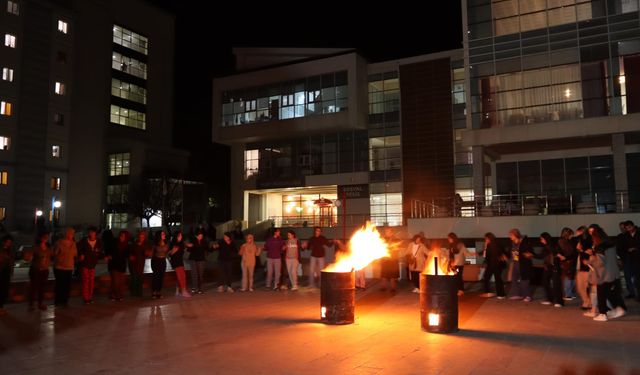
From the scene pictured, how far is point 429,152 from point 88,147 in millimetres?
32173

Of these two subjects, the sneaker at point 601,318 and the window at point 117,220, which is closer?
the sneaker at point 601,318

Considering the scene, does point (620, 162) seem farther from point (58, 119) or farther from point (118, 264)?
point (58, 119)

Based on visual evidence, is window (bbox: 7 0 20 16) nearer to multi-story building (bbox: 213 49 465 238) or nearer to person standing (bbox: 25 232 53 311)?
multi-story building (bbox: 213 49 465 238)

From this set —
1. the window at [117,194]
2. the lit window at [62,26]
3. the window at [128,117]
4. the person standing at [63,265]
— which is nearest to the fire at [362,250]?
the person standing at [63,265]

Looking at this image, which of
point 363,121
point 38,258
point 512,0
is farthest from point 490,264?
point 363,121

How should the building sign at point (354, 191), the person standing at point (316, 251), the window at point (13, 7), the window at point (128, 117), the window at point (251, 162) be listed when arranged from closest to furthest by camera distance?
the person standing at point (316, 251)
the building sign at point (354, 191)
the window at point (13, 7)
the window at point (251, 162)
the window at point (128, 117)

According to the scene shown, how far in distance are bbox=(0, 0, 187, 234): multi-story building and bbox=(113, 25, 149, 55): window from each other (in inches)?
4.6

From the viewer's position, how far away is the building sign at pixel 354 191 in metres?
38.7

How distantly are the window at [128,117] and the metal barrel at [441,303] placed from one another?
5489cm

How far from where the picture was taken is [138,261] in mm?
13336

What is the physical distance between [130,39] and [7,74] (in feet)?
68.8

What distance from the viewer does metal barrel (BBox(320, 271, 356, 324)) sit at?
930 cm

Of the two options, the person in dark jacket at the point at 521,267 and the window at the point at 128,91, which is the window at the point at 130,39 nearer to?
the window at the point at 128,91

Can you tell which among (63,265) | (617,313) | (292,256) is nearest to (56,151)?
(292,256)
